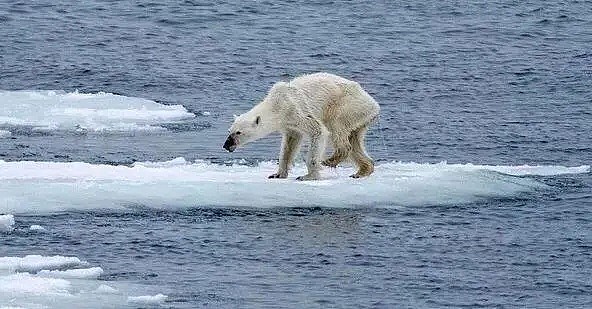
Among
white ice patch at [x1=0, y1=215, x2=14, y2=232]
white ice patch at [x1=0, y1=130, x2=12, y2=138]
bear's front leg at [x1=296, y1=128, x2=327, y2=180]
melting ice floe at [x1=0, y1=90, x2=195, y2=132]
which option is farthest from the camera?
melting ice floe at [x1=0, y1=90, x2=195, y2=132]

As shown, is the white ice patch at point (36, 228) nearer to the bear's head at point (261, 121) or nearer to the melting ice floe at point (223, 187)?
the melting ice floe at point (223, 187)

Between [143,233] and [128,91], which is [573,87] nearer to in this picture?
[128,91]

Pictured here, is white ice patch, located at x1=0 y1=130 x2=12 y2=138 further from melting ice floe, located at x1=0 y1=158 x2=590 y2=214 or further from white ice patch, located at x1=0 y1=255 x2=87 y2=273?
white ice patch, located at x1=0 y1=255 x2=87 y2=273

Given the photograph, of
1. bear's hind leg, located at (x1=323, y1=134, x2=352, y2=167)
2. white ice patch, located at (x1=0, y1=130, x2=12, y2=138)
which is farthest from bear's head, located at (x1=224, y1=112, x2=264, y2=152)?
white ice patch, located at (x1=0, y1=130, x2=12, y2=138)

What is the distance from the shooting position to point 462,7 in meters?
31.8

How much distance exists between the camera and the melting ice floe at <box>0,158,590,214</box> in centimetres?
1462

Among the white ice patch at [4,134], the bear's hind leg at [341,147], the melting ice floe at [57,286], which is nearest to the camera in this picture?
the melting ice floe at [57,286]

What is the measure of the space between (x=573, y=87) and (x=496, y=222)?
382 inches

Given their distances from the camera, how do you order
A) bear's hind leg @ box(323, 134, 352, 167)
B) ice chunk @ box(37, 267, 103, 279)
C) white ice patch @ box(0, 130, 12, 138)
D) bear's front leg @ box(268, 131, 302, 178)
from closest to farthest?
ice chunk @ box(37, 267, 103, 279) → bear's front leg @ box(268, 131, 302, 178) → bear's hind leg @ box(323, 134, 352, 167) → white ice patch @ box(0, 130, 12, 138)

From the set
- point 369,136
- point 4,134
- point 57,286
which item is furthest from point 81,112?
point 57,286

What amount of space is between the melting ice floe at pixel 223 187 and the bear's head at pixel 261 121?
0.39 metres

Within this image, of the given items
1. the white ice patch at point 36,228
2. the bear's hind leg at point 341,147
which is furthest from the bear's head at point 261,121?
the white ice patch at point 36,228

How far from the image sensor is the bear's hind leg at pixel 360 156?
16.0 m

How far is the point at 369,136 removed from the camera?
20.3 metres
